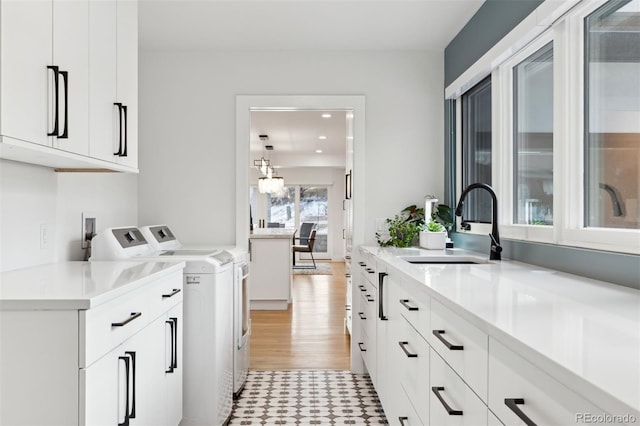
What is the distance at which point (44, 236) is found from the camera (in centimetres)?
238

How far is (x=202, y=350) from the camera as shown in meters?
2.57

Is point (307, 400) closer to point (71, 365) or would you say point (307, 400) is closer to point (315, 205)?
point (71, 365)

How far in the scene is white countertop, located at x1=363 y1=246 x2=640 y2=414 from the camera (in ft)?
2.24

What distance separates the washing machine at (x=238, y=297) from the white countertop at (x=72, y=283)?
2.42 feet

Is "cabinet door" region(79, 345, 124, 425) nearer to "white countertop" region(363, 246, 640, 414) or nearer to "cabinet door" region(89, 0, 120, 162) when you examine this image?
"cabinet door" region(89, 0, 120, 162)

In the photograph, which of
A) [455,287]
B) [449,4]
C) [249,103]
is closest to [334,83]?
[249,103]

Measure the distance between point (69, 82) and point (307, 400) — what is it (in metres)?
2.23

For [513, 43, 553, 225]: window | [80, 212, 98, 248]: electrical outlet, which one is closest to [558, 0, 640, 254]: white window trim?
[513, 43, 553, 225]: window

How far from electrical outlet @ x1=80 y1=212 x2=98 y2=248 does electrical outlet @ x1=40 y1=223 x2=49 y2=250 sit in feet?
1.22

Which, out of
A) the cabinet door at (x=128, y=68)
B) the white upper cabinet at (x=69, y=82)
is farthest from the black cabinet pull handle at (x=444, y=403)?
the cabinet door at (x=128, y=68)

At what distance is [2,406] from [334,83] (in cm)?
296

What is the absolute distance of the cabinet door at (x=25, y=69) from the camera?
1457mm

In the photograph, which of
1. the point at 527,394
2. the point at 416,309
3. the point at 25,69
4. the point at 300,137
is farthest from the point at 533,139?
the point at 300,137

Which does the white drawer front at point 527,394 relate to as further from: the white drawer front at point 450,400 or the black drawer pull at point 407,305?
the black drawer pull at point 407,305
